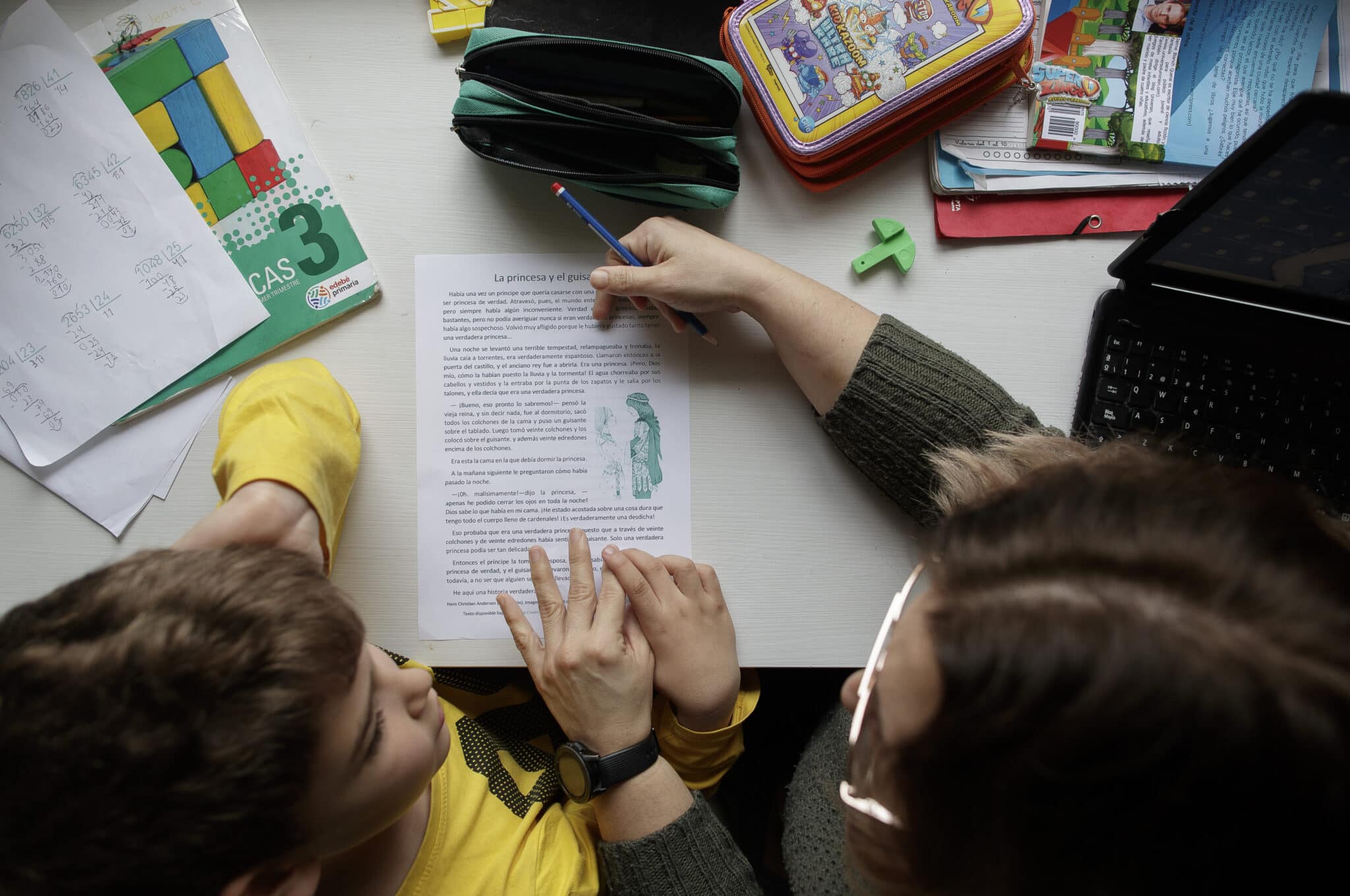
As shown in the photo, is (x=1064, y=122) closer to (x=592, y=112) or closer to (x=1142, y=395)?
(x=1142, y=395)

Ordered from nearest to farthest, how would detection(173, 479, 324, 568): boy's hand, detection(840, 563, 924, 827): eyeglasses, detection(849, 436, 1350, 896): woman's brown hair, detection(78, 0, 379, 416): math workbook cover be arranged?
detection(849, 436, 1350, 896): woman's brown hair
detection(840, 563, 924, 827): eyeglasses
detection(173, 479, 324, 568): boy's hand
detection(78, 0, 379, 416): math workbook cover

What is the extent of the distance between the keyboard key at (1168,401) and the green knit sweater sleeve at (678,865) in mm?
540

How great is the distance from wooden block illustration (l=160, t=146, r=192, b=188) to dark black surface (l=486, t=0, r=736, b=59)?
30cm

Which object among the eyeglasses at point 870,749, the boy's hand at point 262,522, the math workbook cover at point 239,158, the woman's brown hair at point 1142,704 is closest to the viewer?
the woman's brown hair at point 1142,704

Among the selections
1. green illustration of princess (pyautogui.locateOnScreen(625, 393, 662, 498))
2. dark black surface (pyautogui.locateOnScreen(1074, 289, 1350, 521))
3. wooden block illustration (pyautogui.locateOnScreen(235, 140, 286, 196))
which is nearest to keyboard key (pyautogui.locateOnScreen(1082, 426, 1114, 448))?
dark black surface (pyautogui.locateOnScreen(1074, 289, 1350, 521))

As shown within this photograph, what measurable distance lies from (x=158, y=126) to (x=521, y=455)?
1.47 feet

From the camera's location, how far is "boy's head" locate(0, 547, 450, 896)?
45 centimetres

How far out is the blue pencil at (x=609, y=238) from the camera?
674 mm

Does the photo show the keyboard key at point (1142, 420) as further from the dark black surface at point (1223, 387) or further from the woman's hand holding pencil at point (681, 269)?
the woman's hand holding pencil at point (681, 269)

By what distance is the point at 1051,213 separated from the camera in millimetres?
711

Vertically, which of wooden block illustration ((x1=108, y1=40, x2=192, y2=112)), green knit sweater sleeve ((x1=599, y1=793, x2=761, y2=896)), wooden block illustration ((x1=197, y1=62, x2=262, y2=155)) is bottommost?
green knit sweater sleeve ((x1=599, y1=793, x2=761, y2=896))

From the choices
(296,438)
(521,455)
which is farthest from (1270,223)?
(296,438)

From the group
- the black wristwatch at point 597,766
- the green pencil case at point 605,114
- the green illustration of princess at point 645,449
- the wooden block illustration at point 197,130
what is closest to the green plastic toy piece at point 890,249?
the green pencil case at point 605,114

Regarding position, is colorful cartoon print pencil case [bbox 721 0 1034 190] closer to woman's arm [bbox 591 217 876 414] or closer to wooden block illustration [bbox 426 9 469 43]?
woman's arm [bbox 591 217 876 414]
